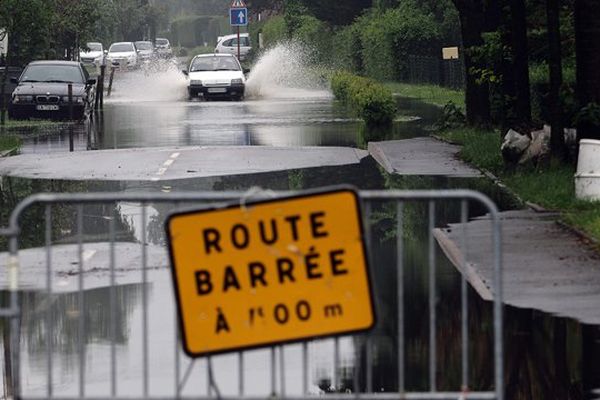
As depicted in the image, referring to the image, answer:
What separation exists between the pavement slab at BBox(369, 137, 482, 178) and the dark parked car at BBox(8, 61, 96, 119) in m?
12.5

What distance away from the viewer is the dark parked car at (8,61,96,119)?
41.4m

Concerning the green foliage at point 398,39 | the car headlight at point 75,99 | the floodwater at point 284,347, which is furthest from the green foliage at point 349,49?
the floodwater at point 284,347

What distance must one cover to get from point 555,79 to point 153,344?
12369mm

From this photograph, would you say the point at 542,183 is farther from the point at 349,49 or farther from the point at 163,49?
the point at 163,49

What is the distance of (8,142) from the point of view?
3284cm

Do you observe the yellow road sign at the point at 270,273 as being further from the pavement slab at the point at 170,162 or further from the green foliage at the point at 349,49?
A: the green foliage at the point at 349,49

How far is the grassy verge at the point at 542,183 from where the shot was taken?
17.0m

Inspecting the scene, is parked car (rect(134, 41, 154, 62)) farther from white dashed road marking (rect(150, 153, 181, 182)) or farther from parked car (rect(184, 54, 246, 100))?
white dashed road marking (rect(150, 153, 181, 182))

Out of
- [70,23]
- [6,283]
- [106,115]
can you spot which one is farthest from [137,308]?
[70,23]

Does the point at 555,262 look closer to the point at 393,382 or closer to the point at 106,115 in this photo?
the point at 393,382

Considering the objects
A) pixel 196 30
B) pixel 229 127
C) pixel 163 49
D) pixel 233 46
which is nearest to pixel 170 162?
pixel 229 127

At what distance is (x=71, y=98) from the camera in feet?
135

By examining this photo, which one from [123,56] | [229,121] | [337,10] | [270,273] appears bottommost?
[229,121]

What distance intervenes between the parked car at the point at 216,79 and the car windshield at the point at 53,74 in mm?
12011
